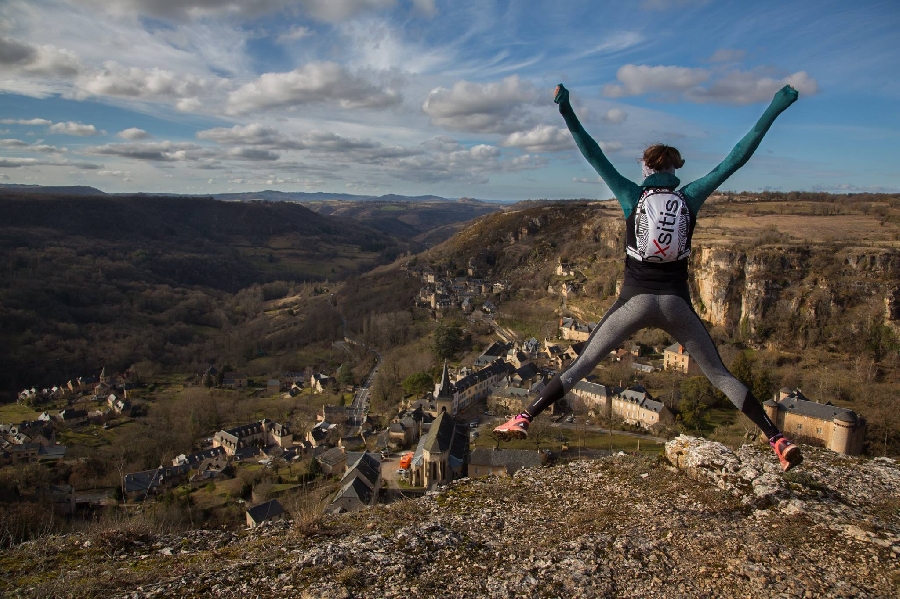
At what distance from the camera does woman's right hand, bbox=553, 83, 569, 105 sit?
3.94 meters

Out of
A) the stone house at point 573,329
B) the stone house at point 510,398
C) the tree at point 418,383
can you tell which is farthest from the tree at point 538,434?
the stone house at point 573,329

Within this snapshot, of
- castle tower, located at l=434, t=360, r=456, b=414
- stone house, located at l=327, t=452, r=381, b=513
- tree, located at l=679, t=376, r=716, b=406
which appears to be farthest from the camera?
castle tower, located at l=434, t=360, r=456, b=414

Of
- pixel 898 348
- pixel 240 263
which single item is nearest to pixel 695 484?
pixel 898 348

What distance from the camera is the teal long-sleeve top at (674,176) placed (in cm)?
402

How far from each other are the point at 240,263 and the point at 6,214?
51.0 meters

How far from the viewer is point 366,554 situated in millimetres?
5078

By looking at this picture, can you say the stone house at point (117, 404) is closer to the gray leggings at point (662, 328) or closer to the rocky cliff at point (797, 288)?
the gray leggings at point (662, 328)

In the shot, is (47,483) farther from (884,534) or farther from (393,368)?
(884,534)

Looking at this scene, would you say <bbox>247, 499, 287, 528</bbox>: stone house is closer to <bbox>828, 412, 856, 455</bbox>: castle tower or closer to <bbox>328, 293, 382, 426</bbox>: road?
<bbox>328, 293, 382, 426</bbox>: road

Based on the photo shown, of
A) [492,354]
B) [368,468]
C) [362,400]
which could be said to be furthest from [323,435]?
[492,354]

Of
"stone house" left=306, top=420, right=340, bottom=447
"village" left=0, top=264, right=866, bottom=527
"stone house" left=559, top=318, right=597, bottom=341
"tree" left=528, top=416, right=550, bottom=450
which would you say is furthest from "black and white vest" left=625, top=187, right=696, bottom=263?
"stone house" left=559, top=318, right=597, bottom=341

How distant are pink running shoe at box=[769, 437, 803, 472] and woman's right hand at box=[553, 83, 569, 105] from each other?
3.12 metres

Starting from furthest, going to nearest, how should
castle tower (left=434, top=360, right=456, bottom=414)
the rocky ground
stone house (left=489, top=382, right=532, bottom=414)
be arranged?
stone house (left=489, top=382, right=532, bottom=414)
castle tower (left=434, top=360, right=456, bottom=414)
the rocky ground

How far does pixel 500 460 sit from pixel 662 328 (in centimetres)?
1872
